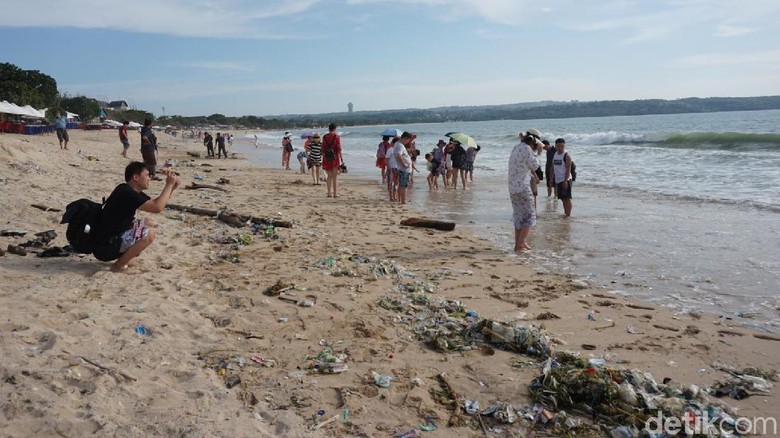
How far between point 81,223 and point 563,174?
8.58 metres

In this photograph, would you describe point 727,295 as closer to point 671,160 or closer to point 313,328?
point 313,328

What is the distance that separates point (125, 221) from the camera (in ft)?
18.2

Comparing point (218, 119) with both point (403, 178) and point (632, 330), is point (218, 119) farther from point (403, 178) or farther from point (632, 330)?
point (632, 330)

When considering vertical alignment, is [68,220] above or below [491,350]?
above

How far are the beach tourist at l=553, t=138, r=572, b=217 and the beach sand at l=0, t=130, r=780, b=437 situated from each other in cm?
369

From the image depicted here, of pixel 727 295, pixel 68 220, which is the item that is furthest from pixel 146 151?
pixel 727 295

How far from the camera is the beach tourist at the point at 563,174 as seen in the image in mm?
10962

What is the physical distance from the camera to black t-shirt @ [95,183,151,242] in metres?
5.44

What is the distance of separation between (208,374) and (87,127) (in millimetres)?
59229

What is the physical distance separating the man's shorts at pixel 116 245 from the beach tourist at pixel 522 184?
501 centimetres

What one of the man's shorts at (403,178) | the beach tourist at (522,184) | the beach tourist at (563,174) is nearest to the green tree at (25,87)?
the man's shorts at (403,178)

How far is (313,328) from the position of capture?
4723mm

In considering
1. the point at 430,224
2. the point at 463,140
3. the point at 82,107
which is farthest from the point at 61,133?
the point at 82,107

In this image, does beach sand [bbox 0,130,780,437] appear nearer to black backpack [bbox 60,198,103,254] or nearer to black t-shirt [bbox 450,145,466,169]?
black backpack [bbox 60,198,103,254]
